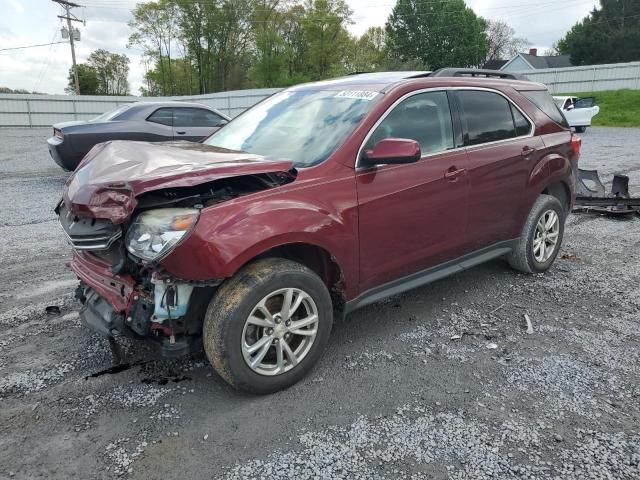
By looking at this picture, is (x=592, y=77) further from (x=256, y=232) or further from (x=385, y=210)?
(x=256, y=232)

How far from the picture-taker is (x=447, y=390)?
3.03 metres

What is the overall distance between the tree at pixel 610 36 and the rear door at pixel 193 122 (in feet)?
157

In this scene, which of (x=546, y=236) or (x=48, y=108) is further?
(x=48, y=108)

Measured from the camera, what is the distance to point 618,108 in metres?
29.1

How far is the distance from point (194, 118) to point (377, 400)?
8.64 m

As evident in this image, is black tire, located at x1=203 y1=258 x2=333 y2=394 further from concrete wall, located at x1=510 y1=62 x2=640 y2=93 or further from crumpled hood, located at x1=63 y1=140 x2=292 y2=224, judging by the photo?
concrete wall, located at x1=510 y1=62 x2=640 y2=93

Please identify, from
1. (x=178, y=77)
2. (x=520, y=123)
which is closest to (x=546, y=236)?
(x=520, y=123)

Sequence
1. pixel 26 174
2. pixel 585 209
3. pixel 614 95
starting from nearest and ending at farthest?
1. pixel 585 209
2. pixel 26 174
3. pixel 614 95

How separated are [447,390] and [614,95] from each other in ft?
115

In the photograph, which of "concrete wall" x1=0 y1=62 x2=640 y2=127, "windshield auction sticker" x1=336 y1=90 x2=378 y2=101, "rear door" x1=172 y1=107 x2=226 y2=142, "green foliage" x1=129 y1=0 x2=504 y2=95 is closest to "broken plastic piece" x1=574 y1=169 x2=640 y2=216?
"windshield auction sticker" x1=336 y1=90 x2=378 y2=101

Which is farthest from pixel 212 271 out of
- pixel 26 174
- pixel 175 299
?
pixel 26 174

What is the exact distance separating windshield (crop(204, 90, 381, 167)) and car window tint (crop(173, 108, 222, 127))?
6.29m

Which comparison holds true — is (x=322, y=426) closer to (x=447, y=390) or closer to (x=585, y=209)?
(x=447, y=390)

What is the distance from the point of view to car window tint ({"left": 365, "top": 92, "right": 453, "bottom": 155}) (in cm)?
351
